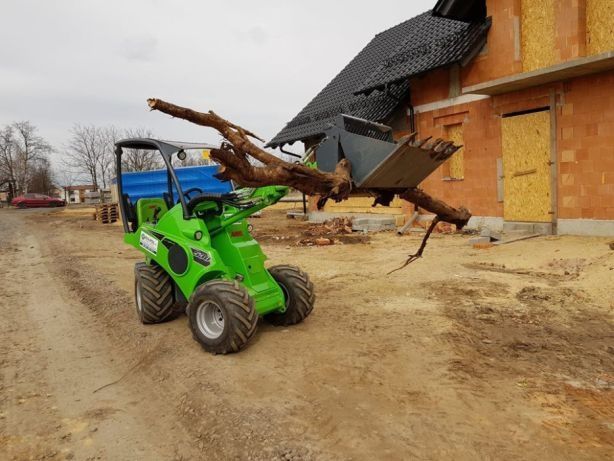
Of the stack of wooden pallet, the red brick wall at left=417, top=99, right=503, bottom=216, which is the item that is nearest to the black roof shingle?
the red brick wall at left=417, top=99, right=503, bottom=216

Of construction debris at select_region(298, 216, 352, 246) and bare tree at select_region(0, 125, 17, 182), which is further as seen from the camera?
bare tree at select_region(0, 125, 17, 182)

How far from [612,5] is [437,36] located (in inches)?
202

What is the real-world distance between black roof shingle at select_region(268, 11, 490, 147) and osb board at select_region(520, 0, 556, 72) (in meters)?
0.96

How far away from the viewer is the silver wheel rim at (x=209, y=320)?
4.86 meters

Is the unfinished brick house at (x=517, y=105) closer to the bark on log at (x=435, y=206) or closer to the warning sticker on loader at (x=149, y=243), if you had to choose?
the bark on log at (x=435, y=206)

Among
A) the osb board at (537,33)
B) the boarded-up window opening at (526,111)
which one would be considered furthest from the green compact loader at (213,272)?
the osb board at (537,33)

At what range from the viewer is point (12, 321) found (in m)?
6.32

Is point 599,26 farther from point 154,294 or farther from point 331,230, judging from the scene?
point 154,294

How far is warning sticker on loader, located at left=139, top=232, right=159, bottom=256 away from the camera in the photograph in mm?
5590

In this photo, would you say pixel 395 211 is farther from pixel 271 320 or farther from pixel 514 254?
pixel 271 320

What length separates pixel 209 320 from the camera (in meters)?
4.96

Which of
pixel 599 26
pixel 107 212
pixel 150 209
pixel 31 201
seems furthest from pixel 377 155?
pixel 31 201

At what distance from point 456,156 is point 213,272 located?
1066 cm

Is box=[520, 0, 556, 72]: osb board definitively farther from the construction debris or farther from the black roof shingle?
the construction debris
